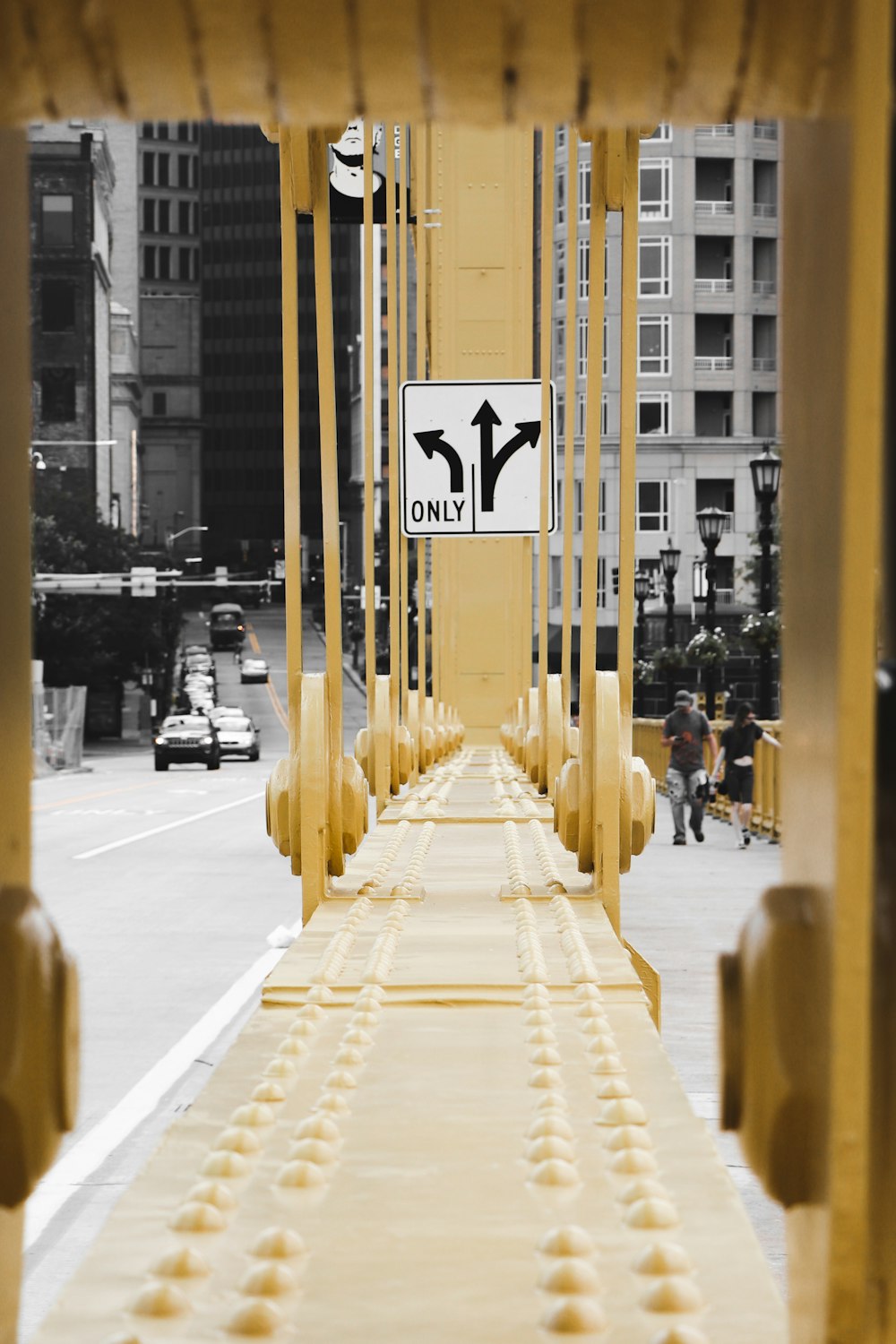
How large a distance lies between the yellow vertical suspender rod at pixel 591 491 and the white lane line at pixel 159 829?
54.7 ft

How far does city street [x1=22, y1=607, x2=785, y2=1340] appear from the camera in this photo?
7.11 m

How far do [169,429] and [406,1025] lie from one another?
183896mm

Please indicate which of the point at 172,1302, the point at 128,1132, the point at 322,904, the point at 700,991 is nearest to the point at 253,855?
the point at 700,991

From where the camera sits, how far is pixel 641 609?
54312 mm

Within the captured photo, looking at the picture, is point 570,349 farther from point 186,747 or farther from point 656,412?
point 656,412

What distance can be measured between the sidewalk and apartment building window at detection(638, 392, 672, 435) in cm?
4990

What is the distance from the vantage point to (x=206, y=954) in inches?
531

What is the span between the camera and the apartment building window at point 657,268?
7331 cm

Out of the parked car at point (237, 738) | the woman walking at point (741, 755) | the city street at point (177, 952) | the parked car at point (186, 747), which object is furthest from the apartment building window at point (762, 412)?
the woman walking at point (741, 755)

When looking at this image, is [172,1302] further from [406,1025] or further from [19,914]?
[406,1025]

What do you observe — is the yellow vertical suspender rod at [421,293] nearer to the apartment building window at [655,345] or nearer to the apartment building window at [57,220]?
the apartment building window at [655,345]

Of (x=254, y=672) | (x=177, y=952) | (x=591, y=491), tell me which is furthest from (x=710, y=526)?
(x=254, y=672)

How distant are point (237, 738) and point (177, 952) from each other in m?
51.8

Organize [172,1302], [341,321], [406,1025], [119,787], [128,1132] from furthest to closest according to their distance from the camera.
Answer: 1. [341,321]
2. [119,787]
3. [128,1132]
4. [406,1025]
5. [172,1302]
